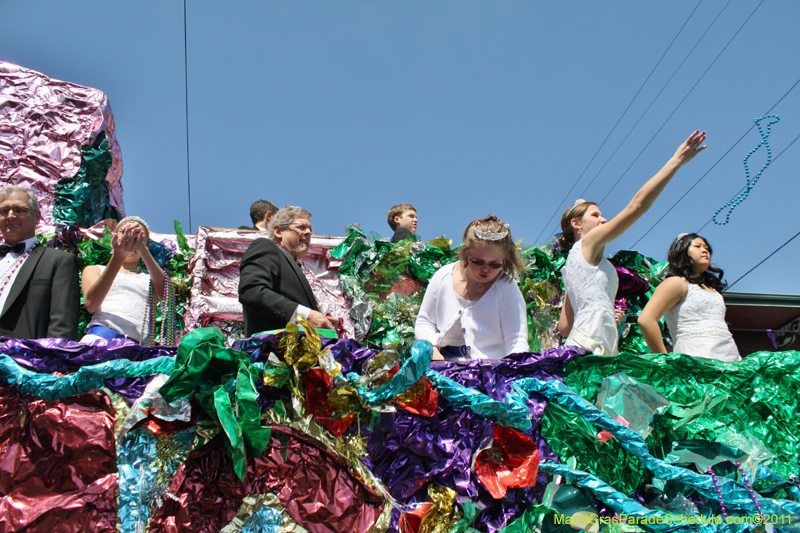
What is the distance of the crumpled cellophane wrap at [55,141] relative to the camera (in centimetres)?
392

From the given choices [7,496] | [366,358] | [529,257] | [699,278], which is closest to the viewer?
[7,496]

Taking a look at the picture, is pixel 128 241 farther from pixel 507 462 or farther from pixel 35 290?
pixel 507 462

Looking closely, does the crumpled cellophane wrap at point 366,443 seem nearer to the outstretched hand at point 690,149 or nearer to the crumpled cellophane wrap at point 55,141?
the outstretched hand at point 690,149

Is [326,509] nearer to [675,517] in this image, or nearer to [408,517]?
[408,517]

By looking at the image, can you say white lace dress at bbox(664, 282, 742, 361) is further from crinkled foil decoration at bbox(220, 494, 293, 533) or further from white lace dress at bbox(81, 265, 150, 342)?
white lace dress at bbox(81, 265, 150, 342)

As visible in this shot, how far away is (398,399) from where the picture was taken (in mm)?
1385

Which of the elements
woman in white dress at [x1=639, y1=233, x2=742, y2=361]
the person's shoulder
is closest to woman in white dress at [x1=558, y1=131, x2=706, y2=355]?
woman in white dress at [x1=639, y1=233, x2=742, y2=361]

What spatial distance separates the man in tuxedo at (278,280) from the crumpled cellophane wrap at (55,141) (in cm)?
194

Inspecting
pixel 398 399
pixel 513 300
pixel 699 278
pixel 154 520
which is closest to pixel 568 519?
pixel 398 399

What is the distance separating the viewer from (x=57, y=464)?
1263 mm

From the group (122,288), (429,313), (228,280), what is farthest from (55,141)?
(429,313)

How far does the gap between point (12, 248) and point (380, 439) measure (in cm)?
208

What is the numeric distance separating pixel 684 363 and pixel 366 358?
921 millimetres

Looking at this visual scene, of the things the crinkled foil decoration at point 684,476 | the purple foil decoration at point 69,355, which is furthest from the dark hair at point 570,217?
the purple foil decoration at point 69,355
